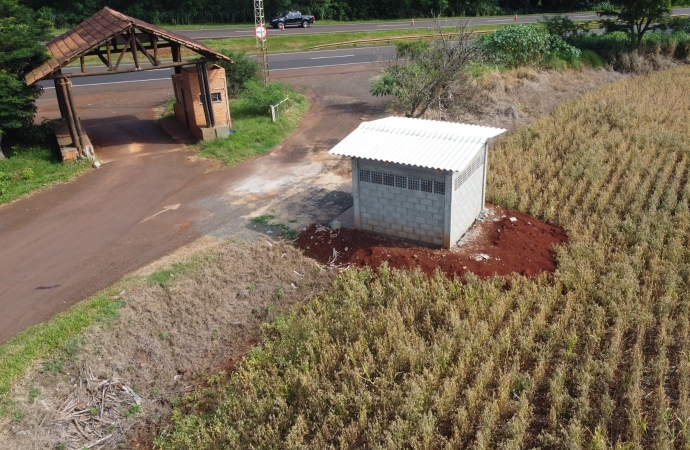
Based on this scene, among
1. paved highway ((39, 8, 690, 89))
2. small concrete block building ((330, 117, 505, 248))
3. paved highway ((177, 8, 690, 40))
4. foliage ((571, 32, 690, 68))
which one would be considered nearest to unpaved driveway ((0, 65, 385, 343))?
small concrete block building ((330, 117, 505, 248))

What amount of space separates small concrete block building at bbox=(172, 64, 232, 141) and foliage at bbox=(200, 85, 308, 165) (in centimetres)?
45

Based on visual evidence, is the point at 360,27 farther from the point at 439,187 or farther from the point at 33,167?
the point at 439,187

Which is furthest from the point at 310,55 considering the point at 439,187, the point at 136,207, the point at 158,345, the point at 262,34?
the point at 158,345

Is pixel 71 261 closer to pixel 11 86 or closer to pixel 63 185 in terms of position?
pixel 63 185

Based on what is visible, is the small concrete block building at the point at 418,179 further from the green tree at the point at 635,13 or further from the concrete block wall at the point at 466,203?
the green tree at the point at 635,13

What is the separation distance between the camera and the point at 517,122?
22891 millimetres

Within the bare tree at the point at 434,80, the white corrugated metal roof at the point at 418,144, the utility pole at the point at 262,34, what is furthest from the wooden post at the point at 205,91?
the white corrugated metal roof at the point at 418,144

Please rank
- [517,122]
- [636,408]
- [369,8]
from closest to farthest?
1. [636,408]
2. [517,122]
3. [369,8]

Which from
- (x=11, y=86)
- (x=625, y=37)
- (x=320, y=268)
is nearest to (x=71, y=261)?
(x=320, y=268)

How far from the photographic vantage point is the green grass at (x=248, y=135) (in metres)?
19.6

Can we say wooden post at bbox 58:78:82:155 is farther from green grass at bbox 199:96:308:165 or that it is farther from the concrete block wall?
the concrete block wall

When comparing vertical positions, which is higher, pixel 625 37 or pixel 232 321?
pixel 625 37

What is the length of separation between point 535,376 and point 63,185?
14302 millimetres

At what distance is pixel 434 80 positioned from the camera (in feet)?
67.5
